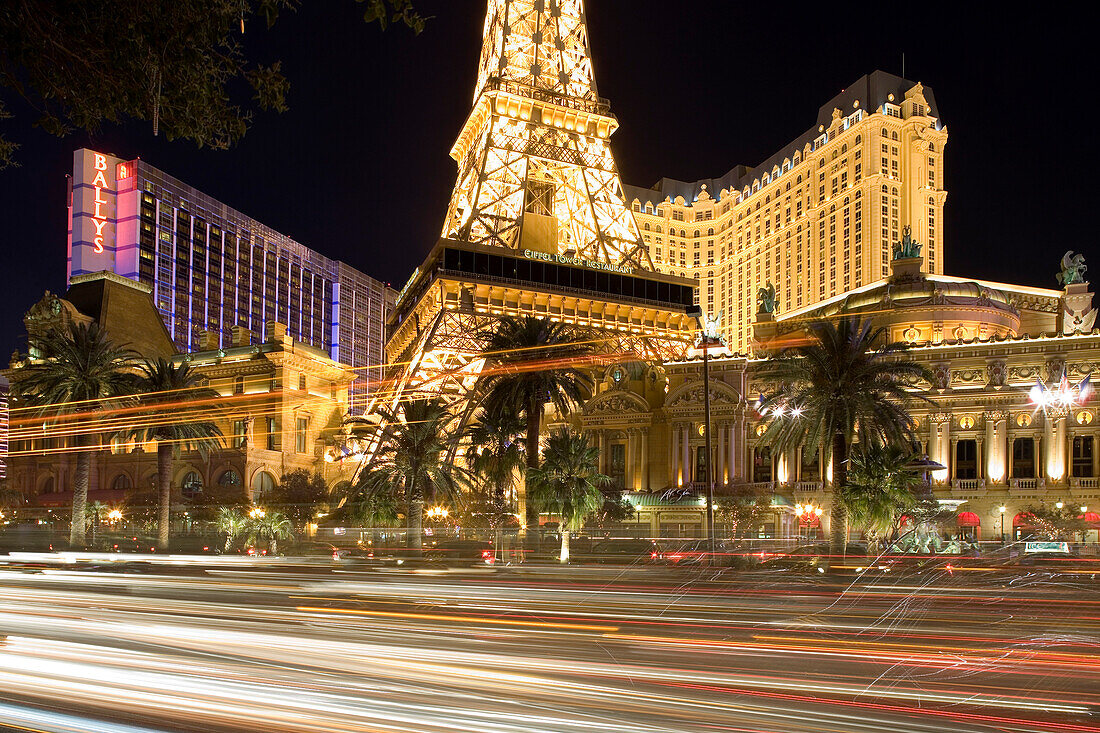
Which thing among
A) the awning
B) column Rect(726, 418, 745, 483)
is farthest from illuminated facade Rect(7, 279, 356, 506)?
the awning

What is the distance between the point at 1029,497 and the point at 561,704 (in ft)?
178

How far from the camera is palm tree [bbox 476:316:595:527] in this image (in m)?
36.7

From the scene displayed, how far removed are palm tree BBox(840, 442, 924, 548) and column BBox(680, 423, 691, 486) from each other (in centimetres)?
2780

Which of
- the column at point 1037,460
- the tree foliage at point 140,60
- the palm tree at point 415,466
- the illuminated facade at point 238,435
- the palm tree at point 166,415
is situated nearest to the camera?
the tree foliage at point 140,60

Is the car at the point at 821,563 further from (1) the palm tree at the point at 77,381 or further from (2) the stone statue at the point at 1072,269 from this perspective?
(2) the stone statue at the point at 1072,269

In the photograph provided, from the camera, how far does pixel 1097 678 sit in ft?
38.1

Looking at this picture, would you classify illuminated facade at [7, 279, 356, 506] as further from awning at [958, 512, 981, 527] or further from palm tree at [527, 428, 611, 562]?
awning at [958, 512, 981, 527]

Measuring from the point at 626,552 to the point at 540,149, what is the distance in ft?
154

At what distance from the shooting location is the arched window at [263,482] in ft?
239

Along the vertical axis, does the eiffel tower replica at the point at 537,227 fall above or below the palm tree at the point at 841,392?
above

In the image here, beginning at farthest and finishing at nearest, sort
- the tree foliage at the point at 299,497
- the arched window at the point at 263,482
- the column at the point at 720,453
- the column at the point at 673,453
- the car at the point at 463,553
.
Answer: the arched window at the point at 263,482 < the column at the point at 673,453 < the column at the point at 720,453 < the tree foliage at the point at 299,497 < the car at the point at 463,553

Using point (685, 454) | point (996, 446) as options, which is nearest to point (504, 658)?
point (685, 454)

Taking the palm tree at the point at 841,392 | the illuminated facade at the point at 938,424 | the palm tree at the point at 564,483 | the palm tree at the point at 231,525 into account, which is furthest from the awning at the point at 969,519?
the palm tree at the point at 231,525

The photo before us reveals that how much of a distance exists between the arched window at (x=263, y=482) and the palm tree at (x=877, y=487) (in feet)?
170
